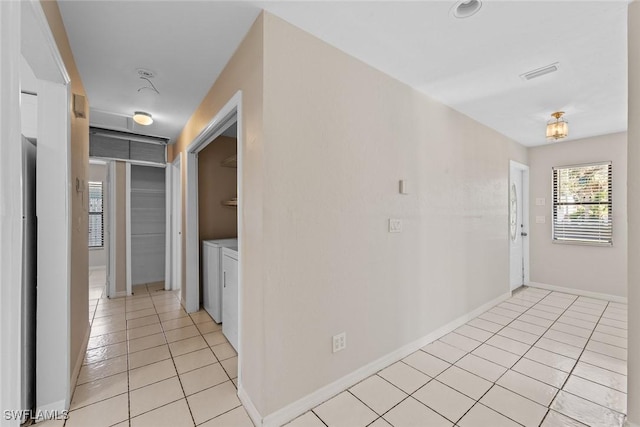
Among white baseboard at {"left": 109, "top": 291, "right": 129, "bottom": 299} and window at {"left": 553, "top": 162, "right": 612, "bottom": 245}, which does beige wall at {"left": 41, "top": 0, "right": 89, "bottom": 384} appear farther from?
window at {"left": 553, "top": 162, "right": 612, "bottom": 245}

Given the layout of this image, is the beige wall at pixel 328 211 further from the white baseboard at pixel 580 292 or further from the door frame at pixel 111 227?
the white baseboard at pixel 580 292

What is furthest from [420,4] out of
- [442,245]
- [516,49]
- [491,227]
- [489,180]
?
[491,227]

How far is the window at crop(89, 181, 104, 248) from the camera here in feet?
19.8

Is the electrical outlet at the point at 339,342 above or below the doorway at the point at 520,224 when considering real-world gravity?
below

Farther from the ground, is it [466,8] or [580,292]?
[466,8]

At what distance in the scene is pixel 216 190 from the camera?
4.00m

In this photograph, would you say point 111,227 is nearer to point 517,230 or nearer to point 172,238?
point 172,238

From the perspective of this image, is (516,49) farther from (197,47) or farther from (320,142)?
(197,47)

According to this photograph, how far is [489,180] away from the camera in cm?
371

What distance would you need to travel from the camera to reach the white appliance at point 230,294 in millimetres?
2580

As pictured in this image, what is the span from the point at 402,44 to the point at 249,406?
2683 millimetres

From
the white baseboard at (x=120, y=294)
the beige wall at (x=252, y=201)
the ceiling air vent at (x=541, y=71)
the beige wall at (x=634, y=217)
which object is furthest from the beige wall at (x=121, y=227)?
the beige wall at (x=634, y=217)

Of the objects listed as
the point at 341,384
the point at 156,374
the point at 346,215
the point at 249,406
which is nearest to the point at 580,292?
the point at 341,384

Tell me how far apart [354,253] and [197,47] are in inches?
74.5
